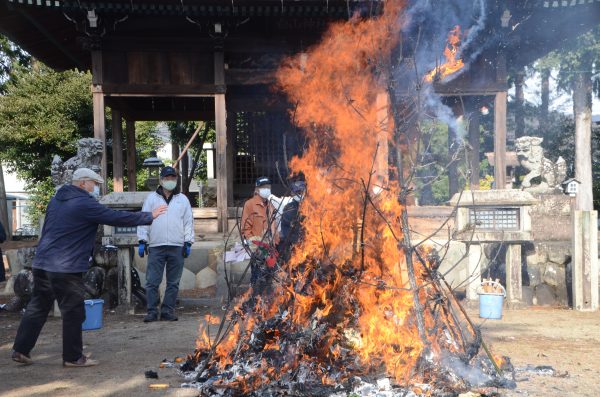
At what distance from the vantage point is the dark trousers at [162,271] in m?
8.26

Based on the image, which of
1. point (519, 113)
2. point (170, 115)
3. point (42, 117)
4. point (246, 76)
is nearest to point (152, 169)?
point (170, 115)

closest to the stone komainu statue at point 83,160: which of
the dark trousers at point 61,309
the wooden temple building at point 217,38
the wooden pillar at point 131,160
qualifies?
the wooden temple building at point 217,38

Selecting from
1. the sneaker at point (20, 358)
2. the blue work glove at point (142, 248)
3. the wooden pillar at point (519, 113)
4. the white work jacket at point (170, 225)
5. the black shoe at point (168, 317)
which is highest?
the wooden pillar at point (519, 113)

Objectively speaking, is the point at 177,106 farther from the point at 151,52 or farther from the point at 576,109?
the point at 576,109

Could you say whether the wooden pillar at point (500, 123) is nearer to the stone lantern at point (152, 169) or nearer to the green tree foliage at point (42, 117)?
the stone lantern at point (152, 169)

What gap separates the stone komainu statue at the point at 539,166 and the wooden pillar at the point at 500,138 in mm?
436

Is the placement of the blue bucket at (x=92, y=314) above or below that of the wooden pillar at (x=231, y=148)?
below

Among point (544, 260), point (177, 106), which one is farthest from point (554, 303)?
point (177, 106)

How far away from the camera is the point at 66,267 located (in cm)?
578

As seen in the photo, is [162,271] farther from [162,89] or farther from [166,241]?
[162,89]

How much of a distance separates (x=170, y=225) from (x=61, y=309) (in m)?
2.63

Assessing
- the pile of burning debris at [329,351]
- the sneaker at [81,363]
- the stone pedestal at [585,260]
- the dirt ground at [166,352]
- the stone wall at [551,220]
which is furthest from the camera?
the stone wall at [551,220]

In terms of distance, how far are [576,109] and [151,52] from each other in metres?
14.1

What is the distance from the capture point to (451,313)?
5.20 m
